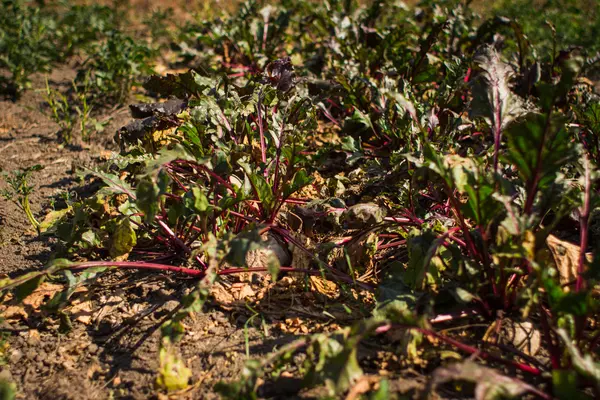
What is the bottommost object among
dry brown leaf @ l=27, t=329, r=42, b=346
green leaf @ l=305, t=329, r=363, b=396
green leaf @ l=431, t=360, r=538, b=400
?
dry brown leaf @ l=27, t=329, r=42, b=346

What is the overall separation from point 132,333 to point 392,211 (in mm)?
1337

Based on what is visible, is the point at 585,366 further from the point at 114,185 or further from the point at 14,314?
the point at 14,314

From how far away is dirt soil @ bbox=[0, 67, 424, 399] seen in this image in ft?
5.74

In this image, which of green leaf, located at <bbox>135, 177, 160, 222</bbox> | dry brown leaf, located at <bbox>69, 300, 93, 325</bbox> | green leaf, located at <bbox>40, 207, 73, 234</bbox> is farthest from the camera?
green leaf, located at <bbox>40, 207, 73, 234</bbox>

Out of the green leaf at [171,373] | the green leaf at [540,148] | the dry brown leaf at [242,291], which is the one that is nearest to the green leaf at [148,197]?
the green leaf at [171,373]

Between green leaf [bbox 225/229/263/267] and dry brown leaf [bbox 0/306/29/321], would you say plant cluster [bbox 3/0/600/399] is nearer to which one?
green leaf [bbox 225/229/263/267]

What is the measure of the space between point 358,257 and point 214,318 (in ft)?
2.30

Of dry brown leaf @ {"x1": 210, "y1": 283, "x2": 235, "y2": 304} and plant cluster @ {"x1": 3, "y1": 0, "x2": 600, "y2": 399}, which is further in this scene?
dry brown leaf @ {"x1": 210, "y1": 283, "x2": 235, "y2": 304}

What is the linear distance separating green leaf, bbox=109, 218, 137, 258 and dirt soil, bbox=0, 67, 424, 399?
11 centimetres

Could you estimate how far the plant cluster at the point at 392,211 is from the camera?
5.21 ft

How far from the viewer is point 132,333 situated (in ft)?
6.51

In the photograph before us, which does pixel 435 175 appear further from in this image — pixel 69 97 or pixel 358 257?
pixel 69 97

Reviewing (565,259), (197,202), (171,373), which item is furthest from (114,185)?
(565,259)

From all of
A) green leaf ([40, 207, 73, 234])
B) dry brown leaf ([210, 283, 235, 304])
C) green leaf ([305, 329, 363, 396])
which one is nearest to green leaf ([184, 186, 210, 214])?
dry brown leaf ([210, 283, 235, 304])
